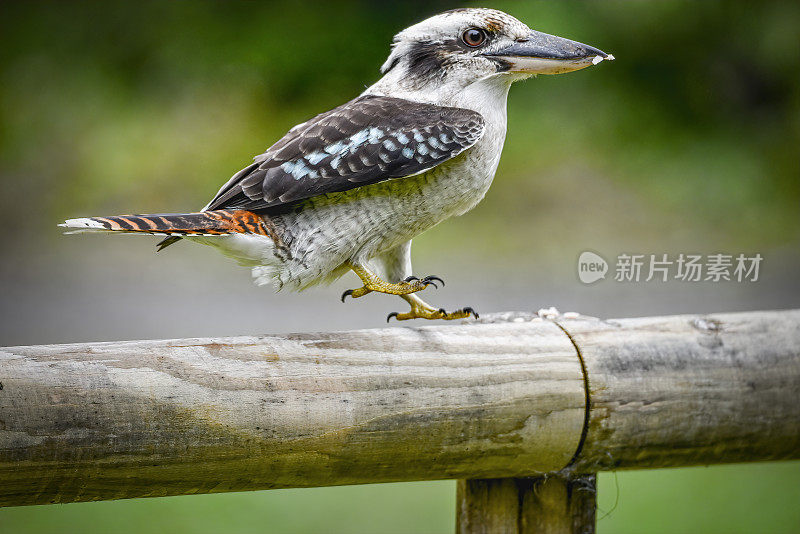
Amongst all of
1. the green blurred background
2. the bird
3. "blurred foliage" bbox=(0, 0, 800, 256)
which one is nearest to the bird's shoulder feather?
the bird

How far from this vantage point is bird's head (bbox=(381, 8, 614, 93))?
5.14ft

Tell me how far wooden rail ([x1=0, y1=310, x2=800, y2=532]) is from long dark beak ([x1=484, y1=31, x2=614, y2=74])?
45cm

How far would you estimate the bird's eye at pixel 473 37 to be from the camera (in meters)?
1.63

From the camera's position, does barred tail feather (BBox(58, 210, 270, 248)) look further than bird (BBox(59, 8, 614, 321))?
No

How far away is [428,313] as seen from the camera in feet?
6.19

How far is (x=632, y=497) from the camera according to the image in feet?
11.0

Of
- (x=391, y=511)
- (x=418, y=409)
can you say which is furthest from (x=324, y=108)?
(x=418, y=409)

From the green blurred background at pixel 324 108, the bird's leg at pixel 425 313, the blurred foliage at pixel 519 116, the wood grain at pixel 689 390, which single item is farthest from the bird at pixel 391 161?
the blurred foliage at pixel 519 116

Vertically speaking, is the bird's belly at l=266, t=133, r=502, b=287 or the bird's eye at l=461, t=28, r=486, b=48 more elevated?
the bird's eye at l=461, t=28, r=486, b=48

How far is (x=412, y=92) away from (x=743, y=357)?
774 millimetres

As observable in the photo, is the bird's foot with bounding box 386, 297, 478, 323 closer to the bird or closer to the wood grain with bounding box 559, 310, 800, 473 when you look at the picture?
the bird

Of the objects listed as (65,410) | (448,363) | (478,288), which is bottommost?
(65,410)

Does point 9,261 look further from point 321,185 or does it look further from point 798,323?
point 798,323

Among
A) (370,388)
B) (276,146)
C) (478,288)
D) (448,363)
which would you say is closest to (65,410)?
(370,388)
